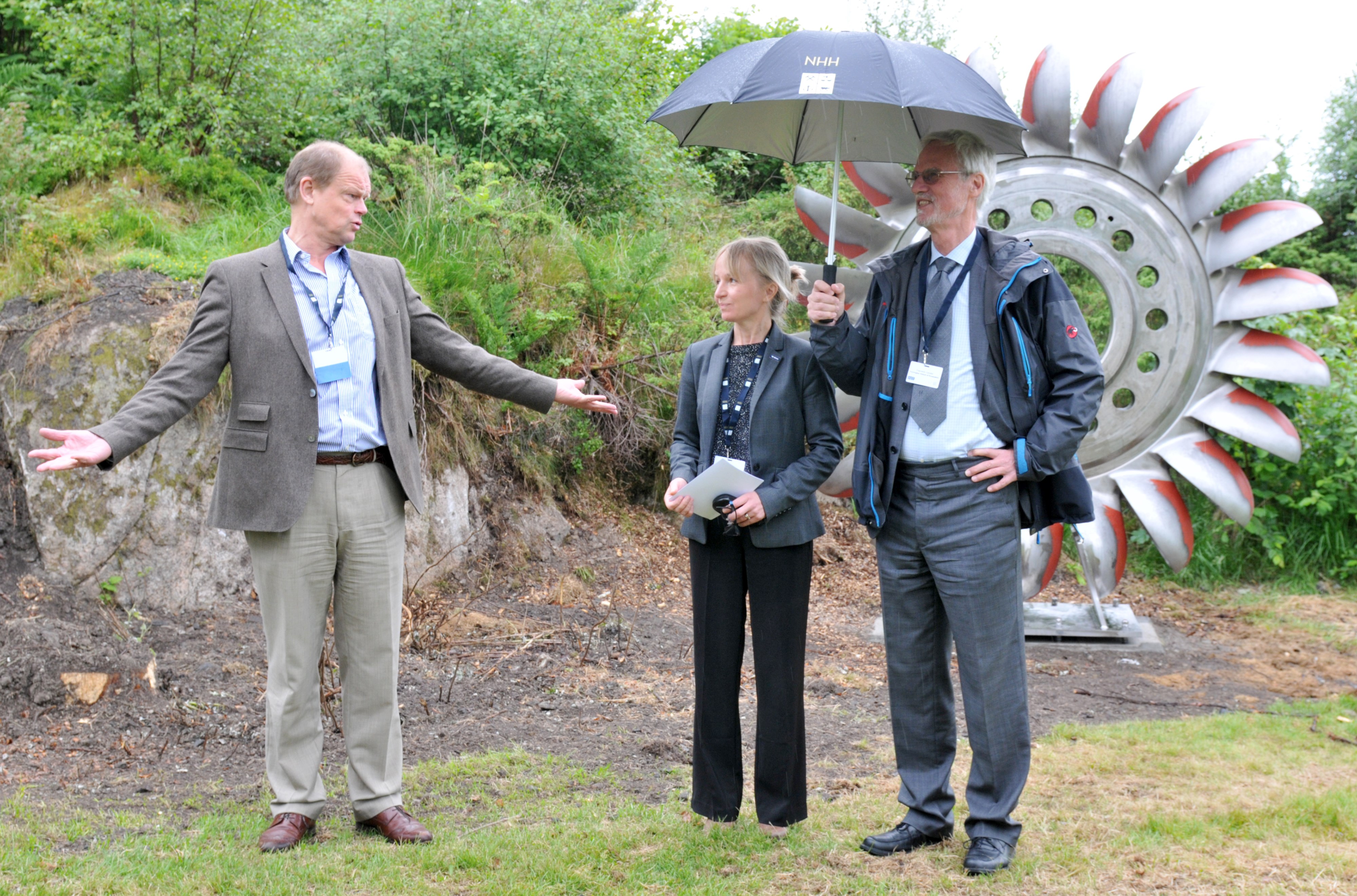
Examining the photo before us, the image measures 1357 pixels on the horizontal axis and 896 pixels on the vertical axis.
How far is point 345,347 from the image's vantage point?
3.71 meters

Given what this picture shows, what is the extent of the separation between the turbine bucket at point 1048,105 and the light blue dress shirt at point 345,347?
416 centimetres

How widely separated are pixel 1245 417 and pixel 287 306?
5.65 metres

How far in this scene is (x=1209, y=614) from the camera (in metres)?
8.19

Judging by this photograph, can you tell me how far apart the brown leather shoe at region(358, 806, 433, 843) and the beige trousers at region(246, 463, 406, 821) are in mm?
28

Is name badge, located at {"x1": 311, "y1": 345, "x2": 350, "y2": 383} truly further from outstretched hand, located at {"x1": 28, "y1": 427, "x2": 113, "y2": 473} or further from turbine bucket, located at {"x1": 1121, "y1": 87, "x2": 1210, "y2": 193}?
turbine bucket, located at {"x1": 1121, "y1": 87, "x2": 1210, "y2": 193}

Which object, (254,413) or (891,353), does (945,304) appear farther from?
(254,413)

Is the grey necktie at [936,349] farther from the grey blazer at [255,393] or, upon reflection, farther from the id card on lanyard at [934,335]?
the grey blazer at [255,393]

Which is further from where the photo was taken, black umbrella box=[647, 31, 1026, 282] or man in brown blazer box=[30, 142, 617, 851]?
man in brown blazer box=[30, 142, 617, 851]

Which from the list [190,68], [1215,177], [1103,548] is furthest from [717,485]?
[190,68]

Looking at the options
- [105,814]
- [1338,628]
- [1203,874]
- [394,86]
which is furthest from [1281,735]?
[394,86]

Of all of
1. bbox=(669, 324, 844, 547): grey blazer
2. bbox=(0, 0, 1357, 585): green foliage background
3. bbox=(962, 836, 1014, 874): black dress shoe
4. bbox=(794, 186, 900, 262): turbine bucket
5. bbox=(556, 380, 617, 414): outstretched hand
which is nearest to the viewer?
bbox=(962, 836, 1014, 874): black dress shoe

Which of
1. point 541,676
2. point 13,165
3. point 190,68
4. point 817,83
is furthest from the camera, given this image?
point 190,68

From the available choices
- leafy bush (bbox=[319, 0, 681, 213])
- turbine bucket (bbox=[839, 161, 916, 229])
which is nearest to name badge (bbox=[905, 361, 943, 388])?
turbine bucket (bbox=[839, 161, 916, 229])

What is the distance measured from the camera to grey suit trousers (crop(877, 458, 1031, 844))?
352 centimetres
